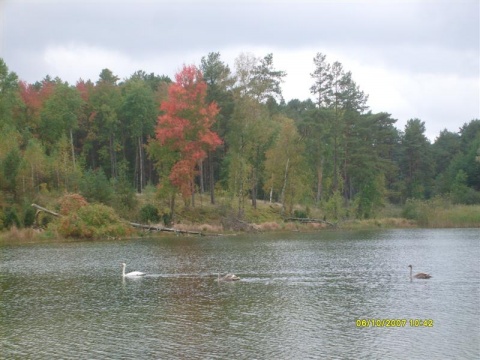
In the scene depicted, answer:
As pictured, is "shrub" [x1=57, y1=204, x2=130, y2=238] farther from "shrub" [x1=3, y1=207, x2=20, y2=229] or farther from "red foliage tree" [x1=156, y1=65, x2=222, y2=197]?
"red foliage tree" [x1=156, y1=65, x2=222, y2=197]

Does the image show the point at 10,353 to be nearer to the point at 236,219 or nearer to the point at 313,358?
the point at 313,358

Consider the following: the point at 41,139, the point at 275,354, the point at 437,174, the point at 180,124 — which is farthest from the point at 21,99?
the point at 437,174

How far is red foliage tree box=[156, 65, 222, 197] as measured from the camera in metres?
64.4

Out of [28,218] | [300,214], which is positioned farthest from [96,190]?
[300,214]

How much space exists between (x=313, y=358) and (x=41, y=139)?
223 ft

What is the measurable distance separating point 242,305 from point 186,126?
41.9m

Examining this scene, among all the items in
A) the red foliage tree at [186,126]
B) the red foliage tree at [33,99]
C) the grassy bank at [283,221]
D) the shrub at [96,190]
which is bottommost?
the grassy bank at [283,221]

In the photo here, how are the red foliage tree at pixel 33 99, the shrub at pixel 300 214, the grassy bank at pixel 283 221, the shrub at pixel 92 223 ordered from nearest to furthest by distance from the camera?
1. the shrub at pixel 92 223
2. the grassy bank at pixel 283 221
3. the shrub at pixel 300 214
4. the red foliage tree at pixel 33 99

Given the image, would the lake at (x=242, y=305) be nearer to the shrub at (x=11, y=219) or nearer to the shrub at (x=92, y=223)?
the shrub at (x=92, y=223)

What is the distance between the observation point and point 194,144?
65562 mm

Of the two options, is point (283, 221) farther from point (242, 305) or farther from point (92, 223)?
point (242, 305)
